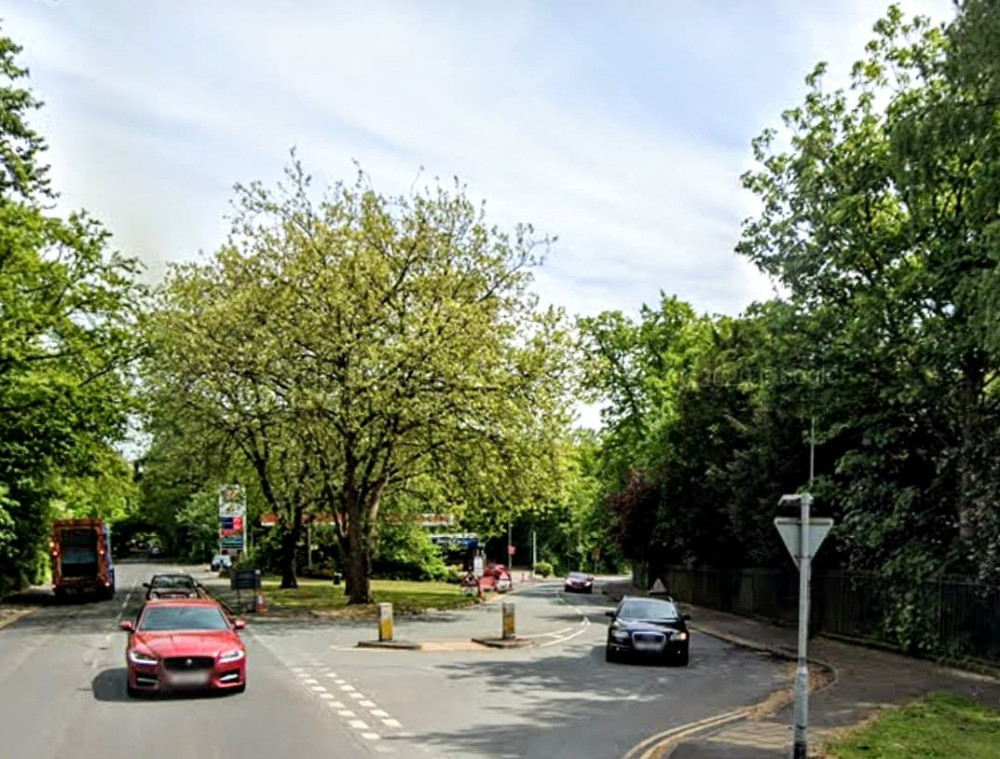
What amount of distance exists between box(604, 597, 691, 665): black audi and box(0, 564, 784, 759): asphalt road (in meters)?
0.35

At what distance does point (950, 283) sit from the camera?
20.5 meters

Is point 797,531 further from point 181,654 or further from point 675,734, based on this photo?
point 181,654

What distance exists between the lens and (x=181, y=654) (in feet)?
48.0

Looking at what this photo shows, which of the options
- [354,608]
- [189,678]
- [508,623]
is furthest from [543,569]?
[189,678]

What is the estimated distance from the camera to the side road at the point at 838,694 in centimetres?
1184

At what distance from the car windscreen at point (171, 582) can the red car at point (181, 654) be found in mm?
15429

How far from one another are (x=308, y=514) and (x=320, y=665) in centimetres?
3152

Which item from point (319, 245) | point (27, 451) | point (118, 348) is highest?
point (319, 245)

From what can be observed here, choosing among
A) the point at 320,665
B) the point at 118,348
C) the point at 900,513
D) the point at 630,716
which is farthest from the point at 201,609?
the point at 118,348

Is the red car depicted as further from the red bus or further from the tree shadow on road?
the red bus

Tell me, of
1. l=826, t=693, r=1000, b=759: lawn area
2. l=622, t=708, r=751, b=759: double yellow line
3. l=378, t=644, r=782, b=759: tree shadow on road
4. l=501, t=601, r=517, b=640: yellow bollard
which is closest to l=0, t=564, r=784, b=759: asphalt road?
l=378, t=644, r=782, b=759: tree shadow on road

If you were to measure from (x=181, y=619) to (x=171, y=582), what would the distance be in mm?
16345

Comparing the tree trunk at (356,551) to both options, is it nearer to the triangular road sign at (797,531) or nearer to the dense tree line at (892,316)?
the dense tree line at (892,316)

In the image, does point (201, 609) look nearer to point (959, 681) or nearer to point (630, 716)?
point (630, 716)
